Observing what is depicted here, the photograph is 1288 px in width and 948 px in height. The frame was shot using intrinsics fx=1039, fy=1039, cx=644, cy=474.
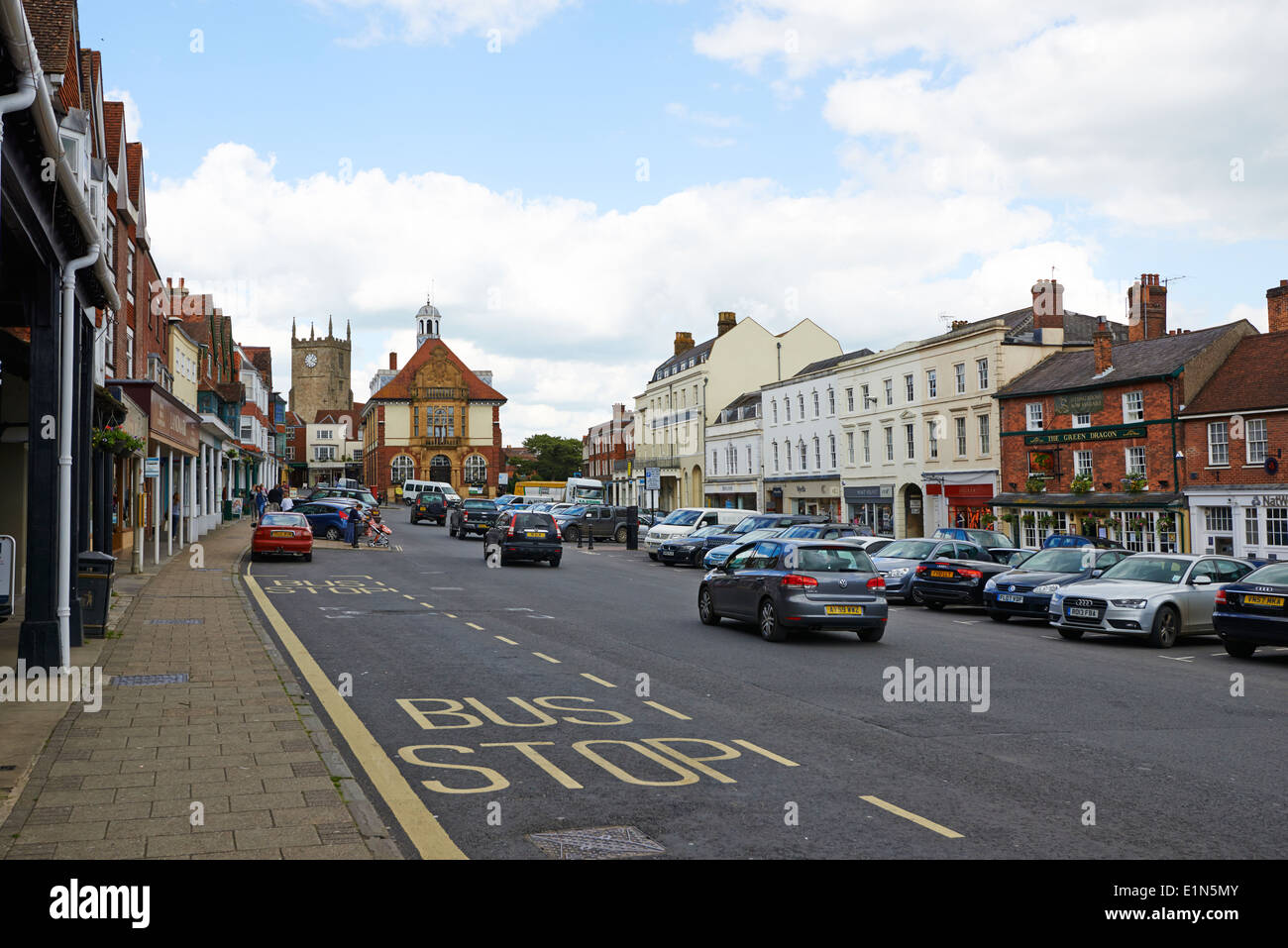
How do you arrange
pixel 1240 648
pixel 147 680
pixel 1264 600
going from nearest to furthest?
pixel 147 680 < pixel 1264 600 < pixel 1240 648

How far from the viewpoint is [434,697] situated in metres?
10.1

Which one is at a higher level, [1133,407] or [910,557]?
[1133,407]

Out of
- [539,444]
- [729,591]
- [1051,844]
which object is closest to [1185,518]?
[729,591]

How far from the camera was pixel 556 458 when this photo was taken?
445ft

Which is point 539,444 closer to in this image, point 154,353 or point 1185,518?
point 154,353

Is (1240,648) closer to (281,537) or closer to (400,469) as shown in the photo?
(281,537)

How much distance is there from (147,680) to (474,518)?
34.9m

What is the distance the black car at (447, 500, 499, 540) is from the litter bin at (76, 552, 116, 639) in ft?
101

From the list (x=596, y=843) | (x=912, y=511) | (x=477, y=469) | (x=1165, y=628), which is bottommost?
(x=1165, y=628)

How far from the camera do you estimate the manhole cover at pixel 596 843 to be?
555 cm

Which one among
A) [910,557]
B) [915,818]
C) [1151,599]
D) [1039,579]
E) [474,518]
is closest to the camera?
[915,818]

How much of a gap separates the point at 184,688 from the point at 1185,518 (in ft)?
104

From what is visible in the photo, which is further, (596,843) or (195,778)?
(195,778)

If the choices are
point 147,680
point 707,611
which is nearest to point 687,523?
point 707,611
